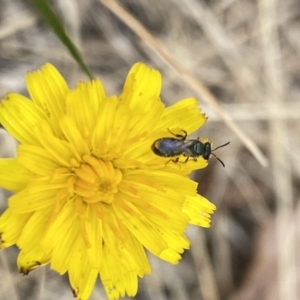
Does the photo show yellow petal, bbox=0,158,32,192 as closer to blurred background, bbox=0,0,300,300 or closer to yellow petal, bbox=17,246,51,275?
yellow petal, bbox=17,246,51,275

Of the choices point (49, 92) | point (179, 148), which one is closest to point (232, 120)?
point (179, 148)

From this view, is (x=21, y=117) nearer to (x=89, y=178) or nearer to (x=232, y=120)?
(x=89, y=178)

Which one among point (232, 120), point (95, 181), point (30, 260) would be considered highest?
point (232, 120)

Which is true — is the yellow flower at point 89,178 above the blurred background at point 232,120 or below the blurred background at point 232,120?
below

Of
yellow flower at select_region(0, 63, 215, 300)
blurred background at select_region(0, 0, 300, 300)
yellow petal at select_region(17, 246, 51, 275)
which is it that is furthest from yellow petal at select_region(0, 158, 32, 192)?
blurred background at select_region(0, 0, 300, 300)

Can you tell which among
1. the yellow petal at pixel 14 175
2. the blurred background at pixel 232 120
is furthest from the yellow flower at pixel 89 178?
the blurred background at pixel 232 120

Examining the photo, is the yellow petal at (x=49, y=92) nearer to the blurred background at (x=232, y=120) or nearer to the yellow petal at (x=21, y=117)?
the yellow petal at (x=21, y=117)

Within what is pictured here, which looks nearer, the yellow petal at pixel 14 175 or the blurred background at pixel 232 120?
the yellow petal at pixel 14 175
